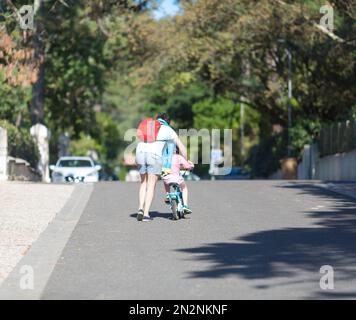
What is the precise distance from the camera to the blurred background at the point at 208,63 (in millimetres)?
45094

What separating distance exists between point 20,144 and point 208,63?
17.4 m

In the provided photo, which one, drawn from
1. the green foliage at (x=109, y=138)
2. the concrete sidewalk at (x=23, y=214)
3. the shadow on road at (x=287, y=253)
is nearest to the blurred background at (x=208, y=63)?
the concrete sidewalk at (x=23, y=214)

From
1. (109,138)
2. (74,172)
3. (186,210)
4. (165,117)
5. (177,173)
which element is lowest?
(186,210)

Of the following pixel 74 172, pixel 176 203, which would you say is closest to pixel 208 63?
pixel 74 172

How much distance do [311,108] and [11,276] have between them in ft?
158

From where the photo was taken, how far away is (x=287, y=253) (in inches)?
551

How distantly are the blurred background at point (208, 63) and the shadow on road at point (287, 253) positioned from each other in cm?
2294

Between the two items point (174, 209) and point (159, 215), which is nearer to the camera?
point (174, 209)

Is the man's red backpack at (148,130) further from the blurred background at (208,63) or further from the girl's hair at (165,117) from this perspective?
the blurred background at (208,63)

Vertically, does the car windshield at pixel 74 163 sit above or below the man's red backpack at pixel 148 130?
below

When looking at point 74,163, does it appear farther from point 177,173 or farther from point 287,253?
point 287,253

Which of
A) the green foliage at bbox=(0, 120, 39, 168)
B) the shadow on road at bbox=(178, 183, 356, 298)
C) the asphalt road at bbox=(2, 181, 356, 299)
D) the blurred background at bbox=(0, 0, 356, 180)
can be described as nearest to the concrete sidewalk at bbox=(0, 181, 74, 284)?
the asphalt road at bbox=(2, 181, 356, 299)

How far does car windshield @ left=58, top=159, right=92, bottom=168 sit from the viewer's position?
46.0m
